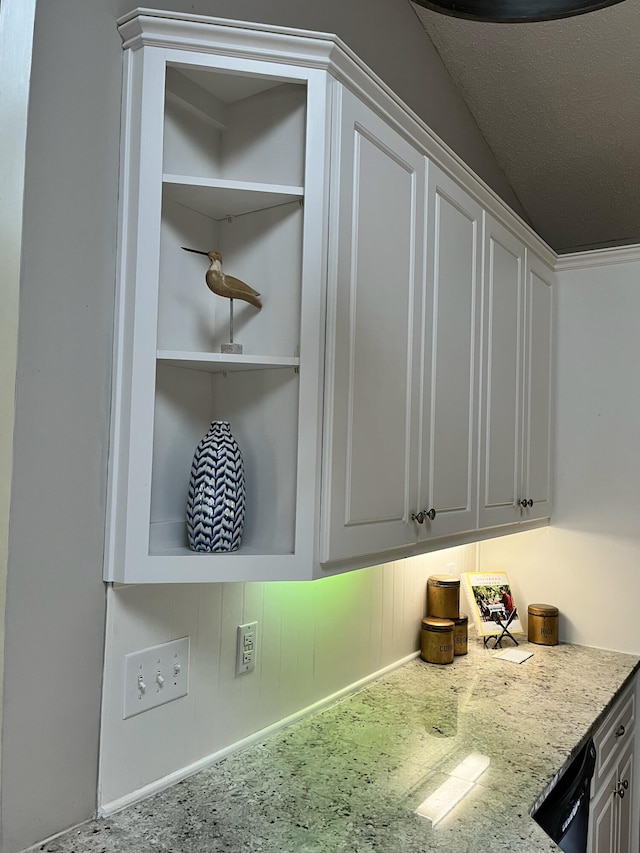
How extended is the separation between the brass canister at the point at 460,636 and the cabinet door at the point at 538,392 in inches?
16.5

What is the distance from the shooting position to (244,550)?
1.29 m

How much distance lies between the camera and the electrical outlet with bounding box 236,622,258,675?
151cm

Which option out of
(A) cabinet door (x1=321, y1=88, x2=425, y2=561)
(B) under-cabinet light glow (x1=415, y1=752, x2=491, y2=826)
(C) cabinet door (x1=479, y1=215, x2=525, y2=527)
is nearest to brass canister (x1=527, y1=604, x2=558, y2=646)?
(C) cabinet door (x1=479, y1=215, x2=525, y2=527)

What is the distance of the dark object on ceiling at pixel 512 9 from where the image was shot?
792 millimetres

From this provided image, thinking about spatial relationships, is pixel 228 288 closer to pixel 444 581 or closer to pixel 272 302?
pixel 272 302

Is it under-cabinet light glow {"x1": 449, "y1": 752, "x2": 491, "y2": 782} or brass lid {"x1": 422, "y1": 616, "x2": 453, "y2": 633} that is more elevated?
brass lid {"x1": 422, "y1": 616, "x2": 453, "y2": 633}

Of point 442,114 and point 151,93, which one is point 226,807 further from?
point 442,114

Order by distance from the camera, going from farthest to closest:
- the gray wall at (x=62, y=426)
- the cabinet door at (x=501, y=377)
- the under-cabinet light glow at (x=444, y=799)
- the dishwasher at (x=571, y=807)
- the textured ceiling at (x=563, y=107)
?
the textured ceiling at (x=563, y=107)
the cabinet door at (x=501, y=377)
the dishwasher at (x=571, y=807)
the under-cabinet light glow at (x=444, y=799)
the gray wall at (x=62, y=426)

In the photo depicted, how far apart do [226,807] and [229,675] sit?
273 mm

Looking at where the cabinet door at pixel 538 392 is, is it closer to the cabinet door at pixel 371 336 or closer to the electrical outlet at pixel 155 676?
the cabinet door at pixel 371 336

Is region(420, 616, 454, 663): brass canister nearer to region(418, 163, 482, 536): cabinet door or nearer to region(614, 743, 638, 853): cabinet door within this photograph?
region(418, 163, 482, 536): cabinet door

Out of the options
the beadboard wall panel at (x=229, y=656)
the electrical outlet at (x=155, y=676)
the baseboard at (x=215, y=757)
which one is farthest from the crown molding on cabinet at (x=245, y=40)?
the baseboard at (x=215, y=757)

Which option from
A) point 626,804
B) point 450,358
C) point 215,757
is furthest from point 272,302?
point 626,804

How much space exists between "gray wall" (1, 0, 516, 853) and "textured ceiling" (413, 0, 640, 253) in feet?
4.48
